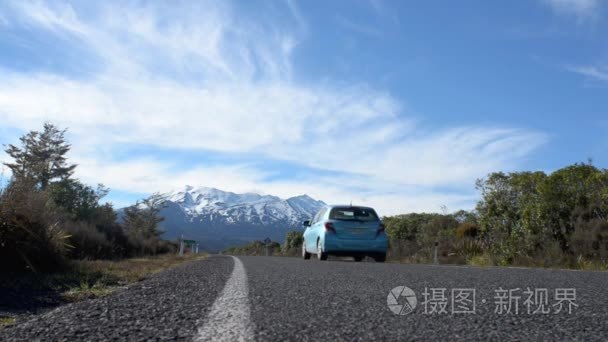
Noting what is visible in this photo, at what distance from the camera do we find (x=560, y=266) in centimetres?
1267

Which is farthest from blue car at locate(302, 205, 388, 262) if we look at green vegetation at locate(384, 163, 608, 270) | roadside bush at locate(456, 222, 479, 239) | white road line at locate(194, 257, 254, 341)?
roadside bush at locate(456, 222, 479, 239)

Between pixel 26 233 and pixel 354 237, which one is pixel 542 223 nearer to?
pixel 354 237

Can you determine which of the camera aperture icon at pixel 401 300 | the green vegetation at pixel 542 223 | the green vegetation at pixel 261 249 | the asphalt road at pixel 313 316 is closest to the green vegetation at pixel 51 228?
the asphalt road at pixel 313 316

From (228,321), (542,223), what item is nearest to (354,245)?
(542,223)

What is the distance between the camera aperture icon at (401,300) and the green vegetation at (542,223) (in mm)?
9191

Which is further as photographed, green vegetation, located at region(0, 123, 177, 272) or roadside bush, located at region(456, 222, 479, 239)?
roadside bush, located at region(456, 222, 479, 239)

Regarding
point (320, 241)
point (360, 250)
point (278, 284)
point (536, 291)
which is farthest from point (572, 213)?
point (278, 284)

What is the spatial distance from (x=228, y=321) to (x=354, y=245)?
1023 centimetres

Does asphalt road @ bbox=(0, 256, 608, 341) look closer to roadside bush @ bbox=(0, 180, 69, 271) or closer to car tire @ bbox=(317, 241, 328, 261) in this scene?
roadside bush @ bbox=(0, 180, 69, 271)

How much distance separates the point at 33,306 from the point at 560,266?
11.3 meters

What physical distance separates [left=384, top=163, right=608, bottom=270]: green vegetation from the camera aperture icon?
9.19 meters

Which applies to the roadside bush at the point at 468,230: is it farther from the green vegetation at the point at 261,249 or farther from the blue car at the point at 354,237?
the green vegetation at the point at 261,249

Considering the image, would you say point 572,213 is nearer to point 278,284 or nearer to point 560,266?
point 560,266

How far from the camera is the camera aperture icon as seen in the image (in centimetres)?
357
